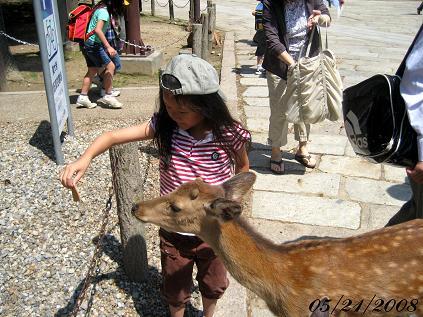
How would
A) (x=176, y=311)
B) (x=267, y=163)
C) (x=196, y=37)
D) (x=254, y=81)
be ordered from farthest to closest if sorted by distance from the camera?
(x=254, y=81) < (x=196, y=37) < (x=267, y=163) < (x=176, y=311)

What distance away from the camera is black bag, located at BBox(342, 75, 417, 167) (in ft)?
7.71

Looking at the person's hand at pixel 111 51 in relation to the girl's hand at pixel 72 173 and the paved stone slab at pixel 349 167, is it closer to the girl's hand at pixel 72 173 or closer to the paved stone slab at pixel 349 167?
the paved stone slab at pixel 349 167

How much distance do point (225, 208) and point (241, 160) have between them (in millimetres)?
448

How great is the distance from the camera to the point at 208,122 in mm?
2387

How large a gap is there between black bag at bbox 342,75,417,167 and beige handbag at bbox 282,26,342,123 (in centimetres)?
151

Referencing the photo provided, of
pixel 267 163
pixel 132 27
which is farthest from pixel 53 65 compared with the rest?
pixel 132 27

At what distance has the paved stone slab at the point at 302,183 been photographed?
4.46 metres

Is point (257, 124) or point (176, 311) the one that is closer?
point (176, 311)

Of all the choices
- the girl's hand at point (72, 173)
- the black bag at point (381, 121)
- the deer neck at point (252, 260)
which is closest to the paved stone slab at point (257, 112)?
the black bag at point (381, 121)

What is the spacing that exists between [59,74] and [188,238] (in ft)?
10.6

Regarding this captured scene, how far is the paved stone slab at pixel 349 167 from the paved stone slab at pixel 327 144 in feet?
0.52

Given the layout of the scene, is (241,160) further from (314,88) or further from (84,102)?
(84,102)

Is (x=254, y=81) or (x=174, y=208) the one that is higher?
(x=174, y=208)
